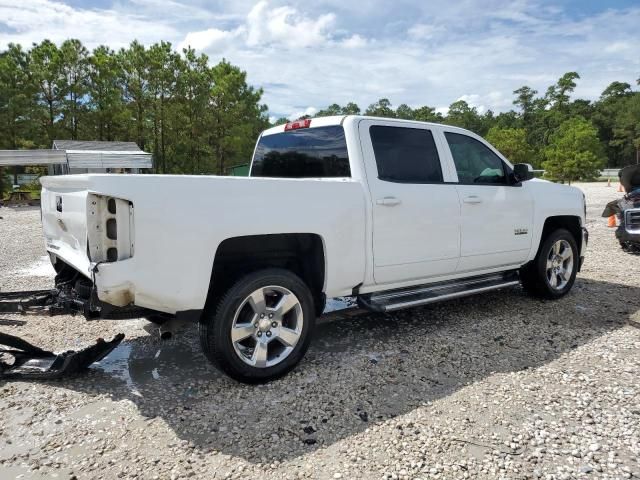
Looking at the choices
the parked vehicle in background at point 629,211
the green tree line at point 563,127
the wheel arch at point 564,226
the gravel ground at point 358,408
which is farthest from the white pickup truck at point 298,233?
the green tree line at point 563,127

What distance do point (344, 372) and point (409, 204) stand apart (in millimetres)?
1529

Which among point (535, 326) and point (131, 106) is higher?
point (131, 106)

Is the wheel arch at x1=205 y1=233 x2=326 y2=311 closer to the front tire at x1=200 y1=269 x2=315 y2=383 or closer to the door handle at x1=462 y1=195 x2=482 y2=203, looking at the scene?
the front tire at x1=200 y1=269 x2=315 y2=383

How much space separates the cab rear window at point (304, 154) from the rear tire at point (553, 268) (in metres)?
2.89

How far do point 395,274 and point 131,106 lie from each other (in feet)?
114

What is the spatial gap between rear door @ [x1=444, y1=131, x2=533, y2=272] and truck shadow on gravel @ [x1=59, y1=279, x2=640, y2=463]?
0.70 meters

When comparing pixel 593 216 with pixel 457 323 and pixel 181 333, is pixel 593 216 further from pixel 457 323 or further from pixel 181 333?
pixel 181 333

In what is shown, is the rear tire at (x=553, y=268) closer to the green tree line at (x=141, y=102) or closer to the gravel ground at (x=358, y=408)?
the gravel ground at (x=358, y=408)

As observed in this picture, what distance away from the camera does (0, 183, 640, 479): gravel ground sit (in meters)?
2.59

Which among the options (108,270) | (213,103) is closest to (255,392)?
(108,270)

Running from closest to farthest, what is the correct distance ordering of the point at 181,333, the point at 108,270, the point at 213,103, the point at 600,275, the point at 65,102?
the point at 108,270
the point at 181,333
the point at 600,275
the point at 65,102
the point at 213,103

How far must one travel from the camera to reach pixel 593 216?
48.6 feet

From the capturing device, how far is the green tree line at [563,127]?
45.0 metres

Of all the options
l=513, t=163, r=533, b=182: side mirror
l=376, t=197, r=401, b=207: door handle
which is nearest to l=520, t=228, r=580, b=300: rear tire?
l=513, t=163, r=533, b=182: side mirror
